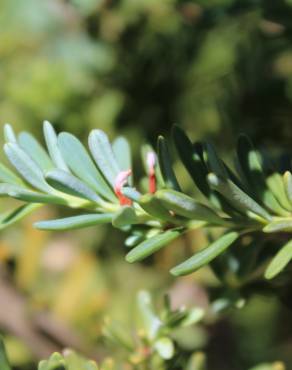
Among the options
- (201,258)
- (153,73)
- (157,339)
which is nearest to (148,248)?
(201,258)

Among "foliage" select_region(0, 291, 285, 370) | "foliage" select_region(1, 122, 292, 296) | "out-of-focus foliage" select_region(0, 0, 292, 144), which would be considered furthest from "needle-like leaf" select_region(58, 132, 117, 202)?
"out-of-focus foliage" select_region(0, 0, 292, 144)

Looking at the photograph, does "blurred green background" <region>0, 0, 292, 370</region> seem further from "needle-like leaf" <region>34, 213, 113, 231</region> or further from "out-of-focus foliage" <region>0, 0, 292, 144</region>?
"needle-like leaf" <region>34, 213, 113, 231</region>

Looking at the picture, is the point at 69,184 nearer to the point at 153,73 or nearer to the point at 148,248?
the point at 148,248

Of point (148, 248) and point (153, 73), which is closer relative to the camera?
point (148, 248)

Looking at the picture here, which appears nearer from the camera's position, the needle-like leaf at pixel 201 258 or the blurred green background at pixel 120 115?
the needle-like leaf at pixel 201 258

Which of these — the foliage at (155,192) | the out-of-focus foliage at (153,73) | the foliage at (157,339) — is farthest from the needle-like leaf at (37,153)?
the out-of-focus foliage at (153,73)

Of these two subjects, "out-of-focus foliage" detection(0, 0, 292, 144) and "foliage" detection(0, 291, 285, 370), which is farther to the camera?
"out-of-focus foliage" detection(0, 0, 292, 144)

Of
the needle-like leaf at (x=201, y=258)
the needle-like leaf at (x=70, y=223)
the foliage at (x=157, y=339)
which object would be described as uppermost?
the needle-like leaf at (x=70, y=223)

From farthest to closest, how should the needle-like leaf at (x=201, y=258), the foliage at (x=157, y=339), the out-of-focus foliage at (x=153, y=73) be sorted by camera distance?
the out-of-focus foliage at (x=153, y=73) → the foliage at (x=157, y=339) → the needle-like leaf at (x=201, y=258)

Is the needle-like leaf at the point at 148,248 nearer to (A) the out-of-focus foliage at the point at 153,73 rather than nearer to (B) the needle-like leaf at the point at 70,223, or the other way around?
(B) the needle-like leaf at the point at 70,223

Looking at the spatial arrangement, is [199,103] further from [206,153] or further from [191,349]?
[206,153]
